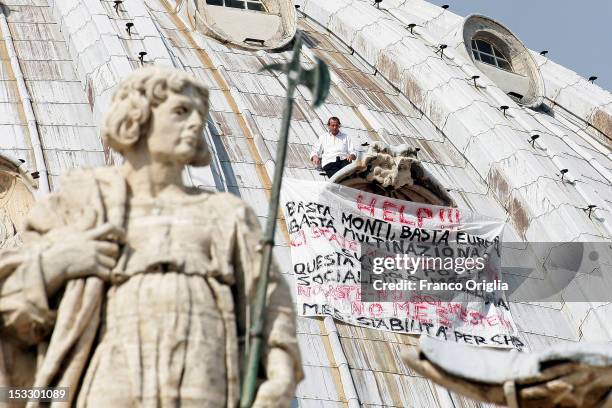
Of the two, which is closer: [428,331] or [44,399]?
[44,399]

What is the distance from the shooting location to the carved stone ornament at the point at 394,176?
4028 centimetres

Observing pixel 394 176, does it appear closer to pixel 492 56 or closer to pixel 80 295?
pixel 492 56

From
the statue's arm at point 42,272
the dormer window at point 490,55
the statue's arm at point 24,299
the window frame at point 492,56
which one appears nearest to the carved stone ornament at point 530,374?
the statue's arm at point 42,272

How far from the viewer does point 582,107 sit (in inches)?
2131

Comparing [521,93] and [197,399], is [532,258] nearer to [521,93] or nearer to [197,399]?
[521,93]

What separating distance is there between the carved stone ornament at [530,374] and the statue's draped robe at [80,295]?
163 cm

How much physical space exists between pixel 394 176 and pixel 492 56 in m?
12.3

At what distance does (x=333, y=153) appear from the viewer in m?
40.6

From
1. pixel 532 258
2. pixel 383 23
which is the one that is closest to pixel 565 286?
pixel 532 258

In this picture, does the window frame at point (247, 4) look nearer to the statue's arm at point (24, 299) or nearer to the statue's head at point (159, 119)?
the statue's head at point (159, 119)

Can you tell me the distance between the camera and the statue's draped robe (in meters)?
17.4

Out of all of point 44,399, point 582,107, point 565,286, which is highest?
point 44,399

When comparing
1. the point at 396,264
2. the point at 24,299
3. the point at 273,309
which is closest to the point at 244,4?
the point at 396,264

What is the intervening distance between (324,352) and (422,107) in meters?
11.8
